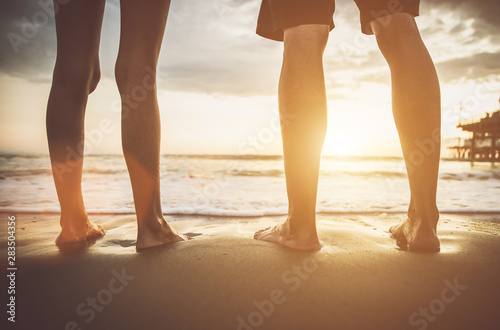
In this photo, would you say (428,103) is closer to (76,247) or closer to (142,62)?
(142,62)

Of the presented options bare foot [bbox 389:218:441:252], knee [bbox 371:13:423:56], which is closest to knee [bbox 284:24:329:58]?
knee [bbox 371:13:423:56]

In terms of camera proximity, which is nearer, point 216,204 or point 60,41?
point 60,41

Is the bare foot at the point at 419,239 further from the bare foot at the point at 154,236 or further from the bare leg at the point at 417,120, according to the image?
the bare foot at the point at 154,236

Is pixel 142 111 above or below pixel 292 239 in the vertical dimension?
above

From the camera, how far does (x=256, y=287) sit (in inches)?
38.9

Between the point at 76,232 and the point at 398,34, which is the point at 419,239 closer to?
the point at 398,34

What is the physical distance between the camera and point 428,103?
144cm

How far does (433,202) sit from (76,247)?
1.90 metres

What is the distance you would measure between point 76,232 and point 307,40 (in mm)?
1685

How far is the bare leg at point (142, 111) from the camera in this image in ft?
4.45

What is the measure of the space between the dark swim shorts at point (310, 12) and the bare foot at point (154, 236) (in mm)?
1246

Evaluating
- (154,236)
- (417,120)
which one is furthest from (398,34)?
(154,236)

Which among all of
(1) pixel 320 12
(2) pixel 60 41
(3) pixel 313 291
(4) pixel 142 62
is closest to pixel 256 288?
(3) pixel 313 291

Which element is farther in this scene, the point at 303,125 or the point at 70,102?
the point at 70,102
